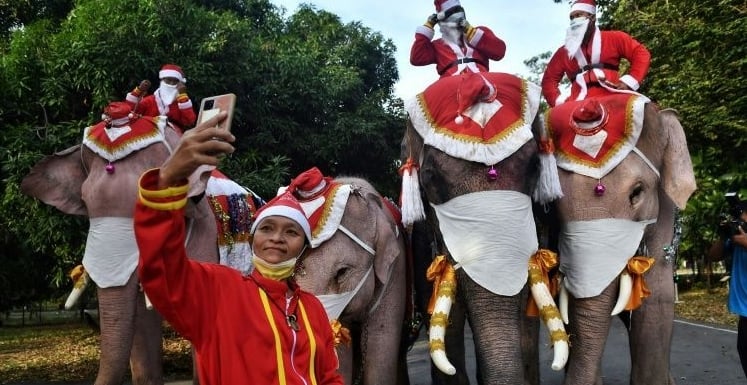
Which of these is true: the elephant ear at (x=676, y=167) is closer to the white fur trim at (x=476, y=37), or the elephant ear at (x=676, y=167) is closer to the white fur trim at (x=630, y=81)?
the white fur trim at (x=630, y=81)

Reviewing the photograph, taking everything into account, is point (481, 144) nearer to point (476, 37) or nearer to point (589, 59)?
point (476, 37)

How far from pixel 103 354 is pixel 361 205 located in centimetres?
168

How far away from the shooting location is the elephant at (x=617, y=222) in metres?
3.73

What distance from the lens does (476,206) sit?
3.50 metres

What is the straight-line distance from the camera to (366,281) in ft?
13.3

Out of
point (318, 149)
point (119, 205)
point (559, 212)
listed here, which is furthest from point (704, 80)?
point (119, 205)

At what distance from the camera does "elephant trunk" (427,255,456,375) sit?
11.1 ft

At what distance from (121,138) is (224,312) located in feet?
9.38

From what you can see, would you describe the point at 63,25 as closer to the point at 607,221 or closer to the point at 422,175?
the point at 422,175

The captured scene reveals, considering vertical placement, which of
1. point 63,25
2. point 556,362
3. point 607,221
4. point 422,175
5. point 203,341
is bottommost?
point 556,362

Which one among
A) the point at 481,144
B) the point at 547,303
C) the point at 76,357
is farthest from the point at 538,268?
the point at 76,357

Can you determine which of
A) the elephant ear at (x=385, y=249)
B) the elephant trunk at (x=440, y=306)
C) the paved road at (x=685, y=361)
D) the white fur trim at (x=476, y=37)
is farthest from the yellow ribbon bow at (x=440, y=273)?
the paved road at (x=685, y=361)

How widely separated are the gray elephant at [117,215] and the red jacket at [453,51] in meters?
1.74

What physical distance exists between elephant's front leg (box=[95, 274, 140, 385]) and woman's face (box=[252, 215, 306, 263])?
212 cm
